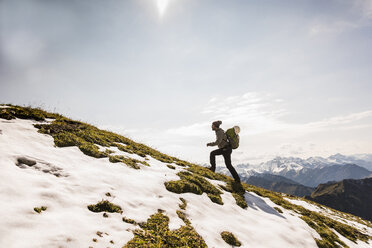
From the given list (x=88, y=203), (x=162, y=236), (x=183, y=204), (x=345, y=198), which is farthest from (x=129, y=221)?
(x=345, y=198)

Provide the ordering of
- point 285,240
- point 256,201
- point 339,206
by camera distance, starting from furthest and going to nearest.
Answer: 1. point 339,206
2. point 256,201
3. point 285,240

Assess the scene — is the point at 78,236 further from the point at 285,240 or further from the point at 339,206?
the point at 339,206

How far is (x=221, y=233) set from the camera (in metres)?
7.72

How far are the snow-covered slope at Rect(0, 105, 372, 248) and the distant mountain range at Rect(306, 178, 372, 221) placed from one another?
609ft

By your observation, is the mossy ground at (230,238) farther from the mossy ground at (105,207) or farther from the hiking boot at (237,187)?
the hiking boot at (237,187)

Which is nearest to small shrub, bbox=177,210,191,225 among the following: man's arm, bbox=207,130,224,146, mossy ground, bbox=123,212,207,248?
mossy ground, bbox=123,212,207,248

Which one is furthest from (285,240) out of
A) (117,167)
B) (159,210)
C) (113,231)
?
(117,167)

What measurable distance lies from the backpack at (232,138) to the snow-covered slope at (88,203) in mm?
3826

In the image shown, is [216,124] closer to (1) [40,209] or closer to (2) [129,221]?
(2) [129,221]

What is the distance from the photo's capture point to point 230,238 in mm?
7527

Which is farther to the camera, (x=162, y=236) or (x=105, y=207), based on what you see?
(x=105, y=207)

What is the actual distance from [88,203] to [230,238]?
5435 millimetres

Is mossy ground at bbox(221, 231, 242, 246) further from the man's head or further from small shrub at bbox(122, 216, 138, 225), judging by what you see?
the man's head

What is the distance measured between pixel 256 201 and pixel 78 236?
39.6 feet
